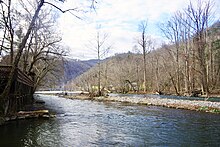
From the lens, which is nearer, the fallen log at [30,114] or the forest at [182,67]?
the fallen log at [30,114]

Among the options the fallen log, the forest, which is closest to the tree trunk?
the fallen log

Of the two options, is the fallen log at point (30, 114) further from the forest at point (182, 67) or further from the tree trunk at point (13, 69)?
the forest at point (182, 67)

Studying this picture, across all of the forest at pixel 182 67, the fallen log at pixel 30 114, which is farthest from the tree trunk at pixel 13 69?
the forest at pixel 182 67

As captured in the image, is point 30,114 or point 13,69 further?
point 30,114

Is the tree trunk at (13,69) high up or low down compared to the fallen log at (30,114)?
up

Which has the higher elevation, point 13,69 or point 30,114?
point 13,69

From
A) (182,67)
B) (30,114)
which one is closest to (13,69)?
(30,114)

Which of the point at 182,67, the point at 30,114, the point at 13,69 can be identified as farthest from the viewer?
the point at 182,67

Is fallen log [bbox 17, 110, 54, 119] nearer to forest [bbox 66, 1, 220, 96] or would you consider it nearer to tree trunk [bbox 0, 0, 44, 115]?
tree trunk [bbox 0, 0, 44, 115]

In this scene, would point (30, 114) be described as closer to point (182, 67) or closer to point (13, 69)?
point (13, 69)

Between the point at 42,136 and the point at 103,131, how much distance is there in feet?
9.34

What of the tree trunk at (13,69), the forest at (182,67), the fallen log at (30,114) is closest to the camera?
the tree trunk at (13,69)

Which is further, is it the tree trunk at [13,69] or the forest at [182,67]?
the forest at [182,67]

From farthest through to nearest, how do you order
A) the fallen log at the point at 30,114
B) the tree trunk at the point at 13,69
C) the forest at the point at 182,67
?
the forest at the point at 182,67 < the fallen log at the point at 30,114 < the tree trunk at the point at 13,69
